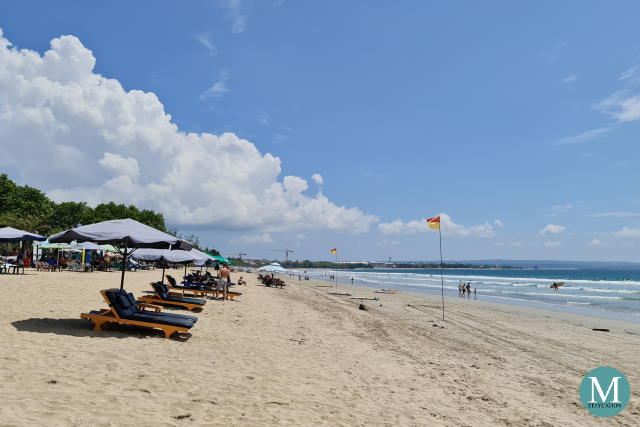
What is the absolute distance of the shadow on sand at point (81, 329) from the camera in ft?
25.8

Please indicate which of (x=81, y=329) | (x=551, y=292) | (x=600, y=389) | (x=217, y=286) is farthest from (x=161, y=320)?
(x=551, y=292)

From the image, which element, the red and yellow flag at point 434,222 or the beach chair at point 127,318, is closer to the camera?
the beach chair at point 127,318

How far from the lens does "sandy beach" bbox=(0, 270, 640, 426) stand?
15.1 feet

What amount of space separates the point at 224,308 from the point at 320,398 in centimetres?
1006

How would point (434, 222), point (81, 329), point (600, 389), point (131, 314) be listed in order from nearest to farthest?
point (600, 389) < point (81, 329) < point (131, 314) < point (434, 222)

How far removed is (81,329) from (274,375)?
478 centimetres

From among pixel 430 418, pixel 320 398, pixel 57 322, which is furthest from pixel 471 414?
pixel 57 322

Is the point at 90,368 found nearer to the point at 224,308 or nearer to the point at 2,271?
the point at 224,308

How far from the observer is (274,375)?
651 cm

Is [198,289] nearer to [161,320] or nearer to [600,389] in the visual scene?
[161,320]

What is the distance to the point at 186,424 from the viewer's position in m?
4.23

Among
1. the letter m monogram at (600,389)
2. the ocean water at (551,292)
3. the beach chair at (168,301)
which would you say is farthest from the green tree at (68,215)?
the letter m monogram at (600,389)

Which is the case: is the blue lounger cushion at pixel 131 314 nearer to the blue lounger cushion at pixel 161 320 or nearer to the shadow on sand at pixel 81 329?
the blue lounger cushion at pixel 161 320

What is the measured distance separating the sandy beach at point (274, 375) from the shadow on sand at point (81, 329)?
0.13 feet
